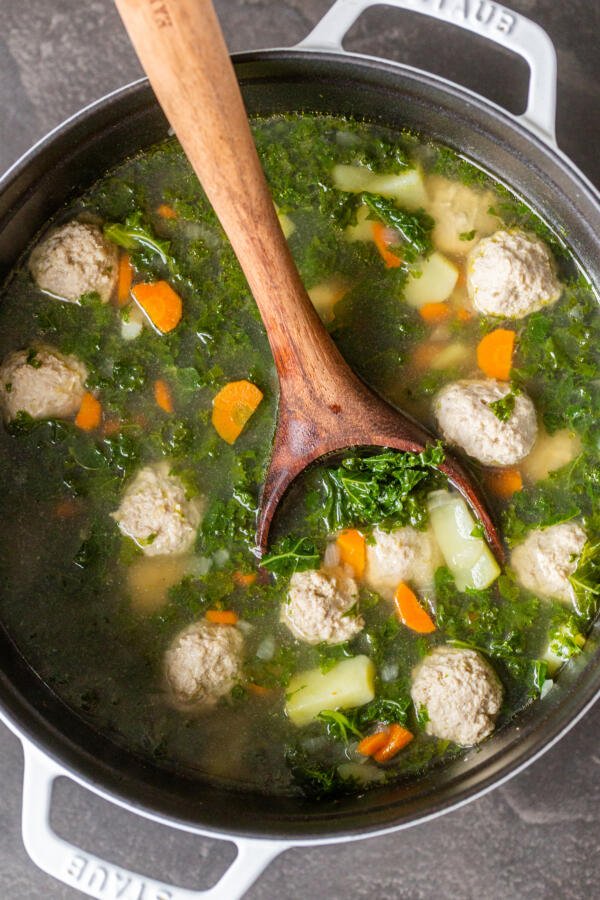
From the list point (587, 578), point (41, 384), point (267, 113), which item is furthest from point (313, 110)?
point (587, 578)

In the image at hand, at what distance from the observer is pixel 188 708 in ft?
10.8

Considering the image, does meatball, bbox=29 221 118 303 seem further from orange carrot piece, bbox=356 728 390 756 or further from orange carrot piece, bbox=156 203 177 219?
→ orange carrot piece, bbox=356 728 390 756

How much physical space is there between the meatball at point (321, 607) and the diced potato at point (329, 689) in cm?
12

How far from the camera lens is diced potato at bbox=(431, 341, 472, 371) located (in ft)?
11.3

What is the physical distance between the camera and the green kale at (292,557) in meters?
3.30

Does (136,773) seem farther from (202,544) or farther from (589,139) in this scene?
(589,139)

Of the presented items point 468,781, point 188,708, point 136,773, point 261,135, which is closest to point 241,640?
point 188,708

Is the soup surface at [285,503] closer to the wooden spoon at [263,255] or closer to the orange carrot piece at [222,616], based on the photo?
the orange carrot piece at [222,616]

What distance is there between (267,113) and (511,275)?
111 cm

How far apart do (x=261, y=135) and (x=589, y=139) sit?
1.34 metres

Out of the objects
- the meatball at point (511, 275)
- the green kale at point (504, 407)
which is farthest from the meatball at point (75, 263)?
the green kale at point (504, 407)

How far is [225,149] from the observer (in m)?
2.41

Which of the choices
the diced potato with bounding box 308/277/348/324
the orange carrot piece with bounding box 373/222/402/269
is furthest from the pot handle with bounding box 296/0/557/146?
the diced potato with bounding box 308/277/348/324

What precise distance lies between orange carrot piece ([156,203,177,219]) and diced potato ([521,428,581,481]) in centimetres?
158
